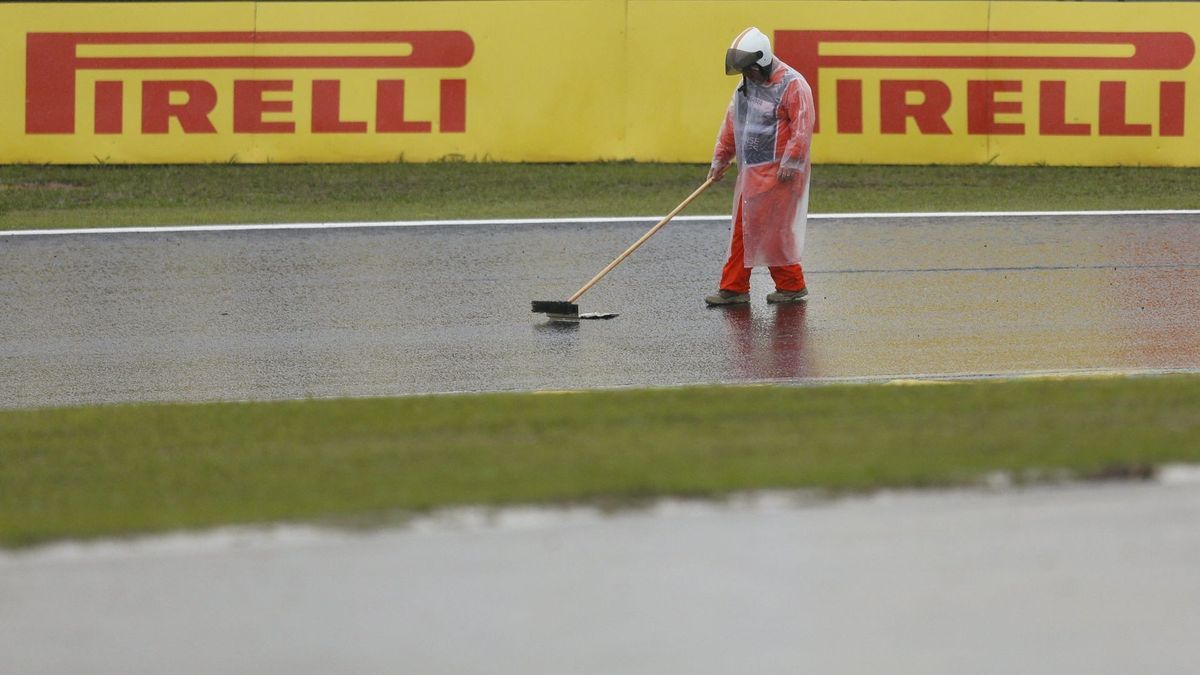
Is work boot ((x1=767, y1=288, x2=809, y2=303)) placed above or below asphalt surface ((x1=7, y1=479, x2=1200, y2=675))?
above

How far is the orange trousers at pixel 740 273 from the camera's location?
1102 cm

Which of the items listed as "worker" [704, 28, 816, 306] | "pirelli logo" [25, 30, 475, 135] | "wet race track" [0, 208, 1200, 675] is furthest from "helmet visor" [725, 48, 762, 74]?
"pirelli logo" [25, 30, 475, 135]

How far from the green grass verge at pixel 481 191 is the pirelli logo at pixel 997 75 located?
48 cm

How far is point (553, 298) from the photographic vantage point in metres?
11.2

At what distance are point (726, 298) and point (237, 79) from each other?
7063 millimetres

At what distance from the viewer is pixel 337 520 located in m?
5.70

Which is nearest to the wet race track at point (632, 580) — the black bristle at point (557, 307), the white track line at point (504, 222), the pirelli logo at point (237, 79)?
the black bristle at point (557, 307)

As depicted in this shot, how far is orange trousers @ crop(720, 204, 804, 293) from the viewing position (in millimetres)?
11016

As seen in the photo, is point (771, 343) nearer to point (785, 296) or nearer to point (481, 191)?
point (785, 296)

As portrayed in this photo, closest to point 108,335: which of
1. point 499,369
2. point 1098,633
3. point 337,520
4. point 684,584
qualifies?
point 499,369

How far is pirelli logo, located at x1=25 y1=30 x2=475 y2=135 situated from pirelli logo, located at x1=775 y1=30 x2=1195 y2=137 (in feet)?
11.2

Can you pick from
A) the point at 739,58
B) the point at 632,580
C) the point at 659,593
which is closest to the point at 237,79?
the point at 739,58

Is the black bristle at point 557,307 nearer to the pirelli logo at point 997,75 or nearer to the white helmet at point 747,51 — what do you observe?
the white helmet at point 747,51

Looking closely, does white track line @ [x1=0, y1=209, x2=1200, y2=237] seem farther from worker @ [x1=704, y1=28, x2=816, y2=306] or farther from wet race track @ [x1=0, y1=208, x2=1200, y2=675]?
wet race track @ [x1=0, y1=208, x2=1200, y2=675]
